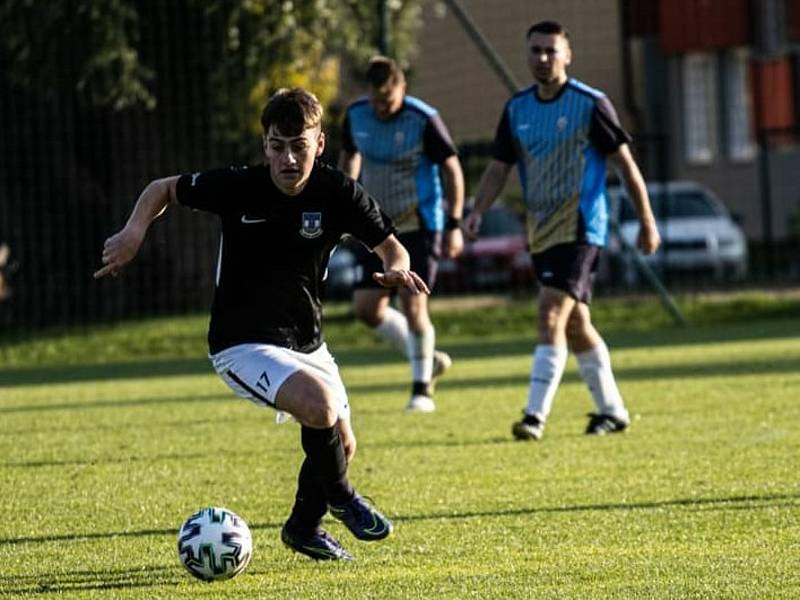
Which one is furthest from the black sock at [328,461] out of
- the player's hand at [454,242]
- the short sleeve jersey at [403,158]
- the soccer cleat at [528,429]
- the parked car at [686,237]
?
the parked car at [686,237]

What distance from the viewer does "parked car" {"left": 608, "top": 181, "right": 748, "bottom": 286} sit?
23444 mm

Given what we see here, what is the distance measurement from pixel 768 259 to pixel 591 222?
47.1 ft

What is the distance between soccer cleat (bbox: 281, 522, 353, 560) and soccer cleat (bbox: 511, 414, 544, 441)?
379cm

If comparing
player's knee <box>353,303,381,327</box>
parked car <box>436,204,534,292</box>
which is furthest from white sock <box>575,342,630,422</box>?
parked car <box>436,204,534,292</box>

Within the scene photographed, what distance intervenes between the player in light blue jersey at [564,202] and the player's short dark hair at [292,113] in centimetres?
384

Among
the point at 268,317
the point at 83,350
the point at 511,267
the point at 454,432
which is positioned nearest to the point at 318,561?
the point at 268,317

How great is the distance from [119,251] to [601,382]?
15.9 ft

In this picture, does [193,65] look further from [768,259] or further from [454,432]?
[454,432]

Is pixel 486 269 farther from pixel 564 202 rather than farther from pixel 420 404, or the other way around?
pixel 564 202

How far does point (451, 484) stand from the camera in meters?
8.89

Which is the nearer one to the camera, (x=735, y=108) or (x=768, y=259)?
(x=768, y=259)

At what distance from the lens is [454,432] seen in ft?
36.8

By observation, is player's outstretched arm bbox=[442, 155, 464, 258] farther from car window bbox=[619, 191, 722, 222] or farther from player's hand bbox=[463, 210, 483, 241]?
car window bbox=[619, 191, 722, 222]

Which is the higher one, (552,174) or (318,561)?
(552,174)
